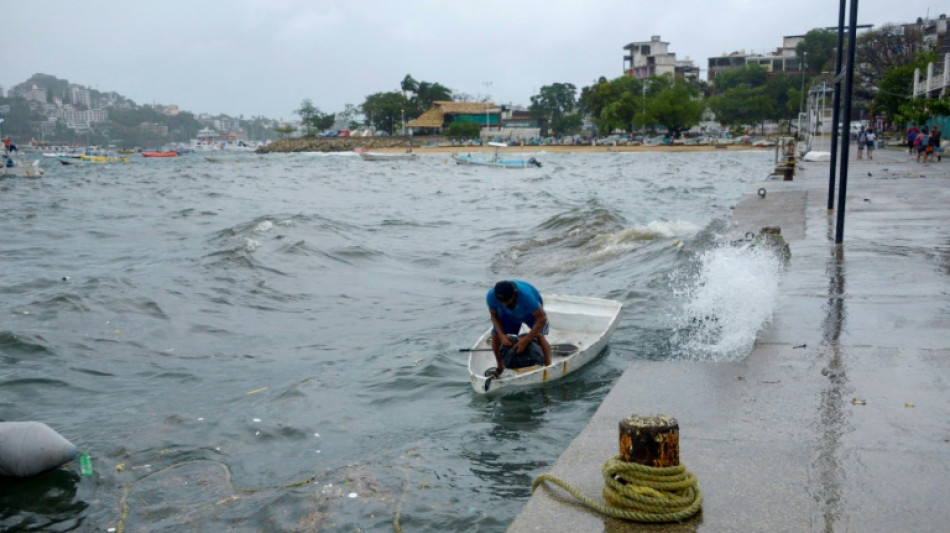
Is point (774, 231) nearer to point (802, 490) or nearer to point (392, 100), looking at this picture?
point (802, 490)

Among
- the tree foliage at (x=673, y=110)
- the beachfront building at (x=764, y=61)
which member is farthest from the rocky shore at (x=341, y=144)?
the beachfront building at (x=764, y=61)

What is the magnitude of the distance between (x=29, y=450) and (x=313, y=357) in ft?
13.9

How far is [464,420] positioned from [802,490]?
151 inches

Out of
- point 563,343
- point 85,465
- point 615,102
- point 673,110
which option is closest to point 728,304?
point 563,343

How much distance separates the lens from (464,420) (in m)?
7.37

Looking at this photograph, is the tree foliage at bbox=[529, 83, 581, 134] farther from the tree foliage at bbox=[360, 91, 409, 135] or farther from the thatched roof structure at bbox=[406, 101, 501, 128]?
the tree foliage at bbox=[360, 91, 409, 135]

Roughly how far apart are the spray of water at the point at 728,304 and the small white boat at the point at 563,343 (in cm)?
91

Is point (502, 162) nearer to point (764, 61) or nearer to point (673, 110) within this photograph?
point (673, 110)

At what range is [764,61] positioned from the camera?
461ft

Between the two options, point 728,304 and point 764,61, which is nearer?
point 728,304

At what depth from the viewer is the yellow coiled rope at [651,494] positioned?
3721 millimetres

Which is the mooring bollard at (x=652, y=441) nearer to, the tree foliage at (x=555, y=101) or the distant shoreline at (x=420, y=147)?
the distant shoreline at (x=420, y=147)

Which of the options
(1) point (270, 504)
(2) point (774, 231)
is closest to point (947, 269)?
(2) point (774, 231)

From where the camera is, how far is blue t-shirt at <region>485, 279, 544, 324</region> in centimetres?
766
